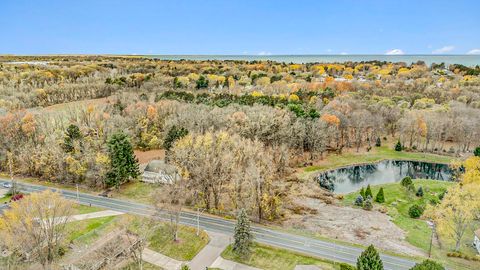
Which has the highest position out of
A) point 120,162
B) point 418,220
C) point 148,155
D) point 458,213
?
point 120,162

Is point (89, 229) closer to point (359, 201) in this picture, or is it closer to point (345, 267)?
point (345, 267)

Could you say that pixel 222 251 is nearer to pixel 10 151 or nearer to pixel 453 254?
pixel 453 254

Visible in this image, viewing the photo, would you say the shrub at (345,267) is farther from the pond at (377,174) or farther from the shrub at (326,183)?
the shrub at (326,183)

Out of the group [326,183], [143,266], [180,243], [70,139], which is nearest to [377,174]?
[326,183]

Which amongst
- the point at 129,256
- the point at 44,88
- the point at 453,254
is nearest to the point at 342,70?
the point at 44,88

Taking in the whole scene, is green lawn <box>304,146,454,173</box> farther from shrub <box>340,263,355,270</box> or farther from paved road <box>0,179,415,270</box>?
shrub <box>340,263,355,270</box>

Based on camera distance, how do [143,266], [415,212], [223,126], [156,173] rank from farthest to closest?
[223,126] < [156,173] < [415,212] < [143,266]

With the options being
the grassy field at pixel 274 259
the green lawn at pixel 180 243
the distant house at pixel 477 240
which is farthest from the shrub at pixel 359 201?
the green lawn at pixel 180 243
